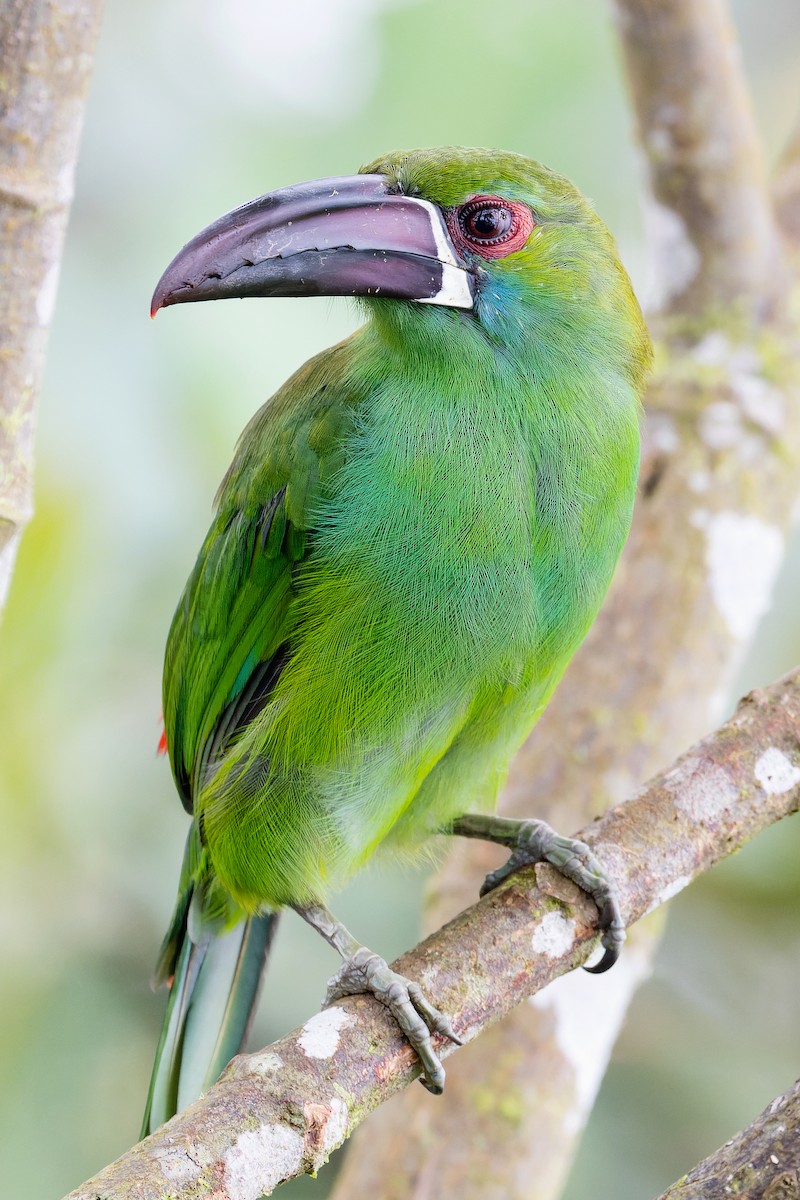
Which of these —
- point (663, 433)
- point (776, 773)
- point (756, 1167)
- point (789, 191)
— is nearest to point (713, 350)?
point (663, 433)

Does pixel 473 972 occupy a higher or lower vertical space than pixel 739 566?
lower

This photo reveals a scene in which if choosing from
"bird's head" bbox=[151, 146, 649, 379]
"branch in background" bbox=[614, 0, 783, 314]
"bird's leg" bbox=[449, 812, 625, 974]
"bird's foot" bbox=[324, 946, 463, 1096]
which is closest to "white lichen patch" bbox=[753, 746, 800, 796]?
"bird's leg" bbox=[449, 812, 625, 974]

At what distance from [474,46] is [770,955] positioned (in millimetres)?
3398

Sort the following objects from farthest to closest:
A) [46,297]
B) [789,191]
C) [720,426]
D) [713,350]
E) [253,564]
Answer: [789,191] → [713,350] → [720,426] → [253,564] → [46,297]

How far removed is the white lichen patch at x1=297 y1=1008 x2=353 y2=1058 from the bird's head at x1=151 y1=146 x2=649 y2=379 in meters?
1.21

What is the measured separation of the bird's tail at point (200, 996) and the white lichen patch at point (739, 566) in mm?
1403

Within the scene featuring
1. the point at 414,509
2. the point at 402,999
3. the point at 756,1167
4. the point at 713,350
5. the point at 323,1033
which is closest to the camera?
the point at 756,1167

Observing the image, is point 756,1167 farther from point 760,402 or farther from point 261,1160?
point 760,402

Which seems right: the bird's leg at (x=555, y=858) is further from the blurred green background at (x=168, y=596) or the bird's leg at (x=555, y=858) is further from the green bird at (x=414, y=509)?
the blurred green background at (x=168, y=596)

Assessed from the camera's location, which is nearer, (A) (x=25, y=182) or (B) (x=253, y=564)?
(A) (x=25, y=182)

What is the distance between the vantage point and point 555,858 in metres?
2.34

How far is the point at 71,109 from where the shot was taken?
2.14m

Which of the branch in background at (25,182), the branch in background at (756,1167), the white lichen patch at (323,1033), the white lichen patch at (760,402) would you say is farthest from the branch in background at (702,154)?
the branch in background at (756,1167)

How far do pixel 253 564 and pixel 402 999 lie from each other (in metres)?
0.94
